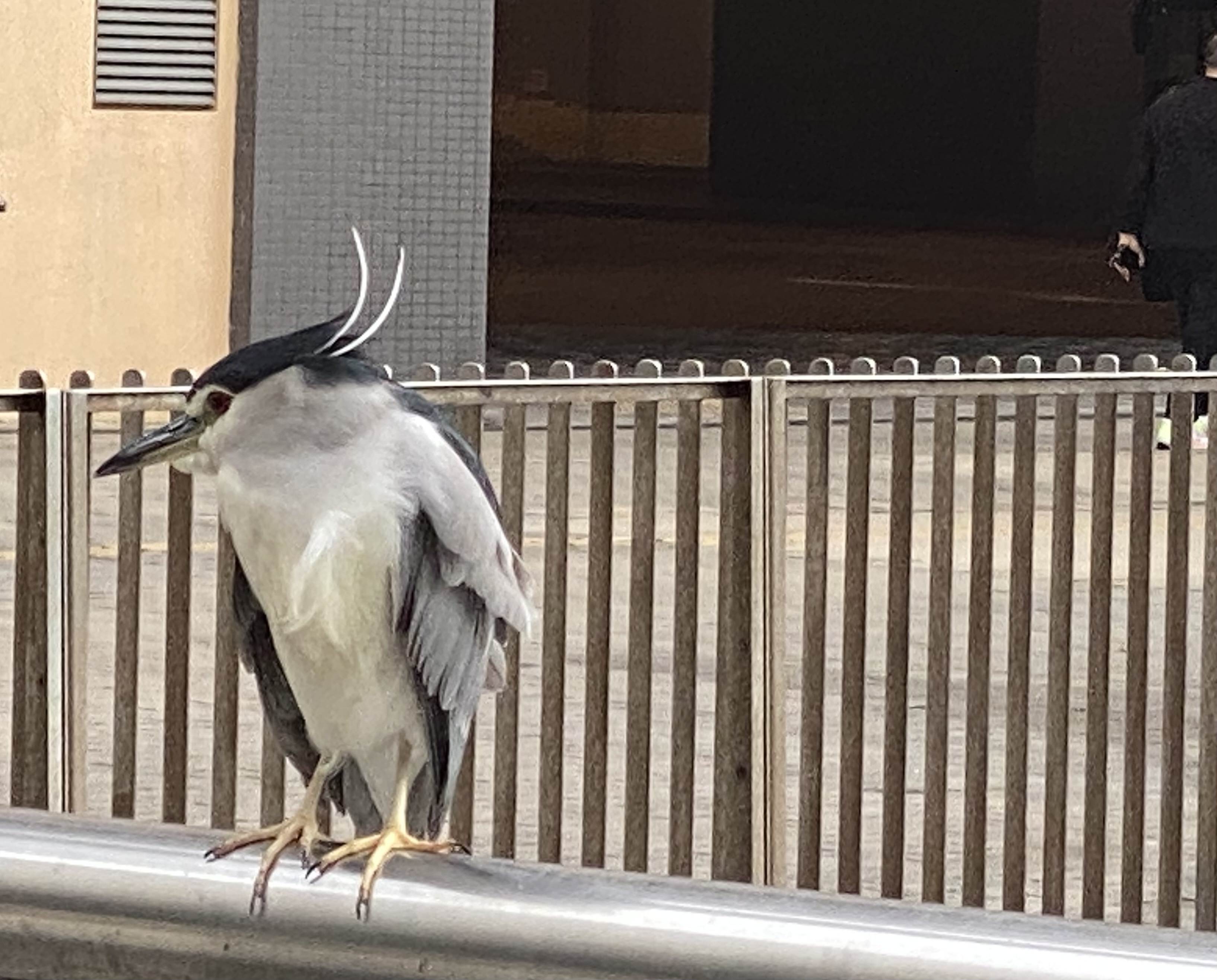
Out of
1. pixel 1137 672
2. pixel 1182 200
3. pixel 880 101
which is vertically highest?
pixel 880 101

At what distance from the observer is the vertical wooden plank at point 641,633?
20.7 ft

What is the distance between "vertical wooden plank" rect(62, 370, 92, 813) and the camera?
19.1 ft

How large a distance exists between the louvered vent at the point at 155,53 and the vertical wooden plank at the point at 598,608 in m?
8.90

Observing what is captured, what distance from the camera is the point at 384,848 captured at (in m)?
Answer: 2.57

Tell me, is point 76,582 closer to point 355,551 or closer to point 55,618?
point 55,618

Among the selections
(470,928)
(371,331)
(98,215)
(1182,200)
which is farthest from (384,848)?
(1182,200)

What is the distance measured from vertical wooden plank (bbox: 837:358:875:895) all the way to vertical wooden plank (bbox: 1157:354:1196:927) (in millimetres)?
672

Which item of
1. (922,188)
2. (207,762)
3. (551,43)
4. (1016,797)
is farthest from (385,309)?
(551,43)

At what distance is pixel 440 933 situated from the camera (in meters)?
Result: 2.28

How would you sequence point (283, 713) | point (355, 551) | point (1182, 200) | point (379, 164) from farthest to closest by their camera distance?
point (379, 164) < point (1182, 200) < point (283, 713) < point (355, 551)

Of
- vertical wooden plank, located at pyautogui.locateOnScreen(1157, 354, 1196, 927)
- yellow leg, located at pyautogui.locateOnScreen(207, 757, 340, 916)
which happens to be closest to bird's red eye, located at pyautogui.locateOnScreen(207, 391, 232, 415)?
yellow leg, located at pyautogui.locateOnScreen(207, 757, 340, 916)

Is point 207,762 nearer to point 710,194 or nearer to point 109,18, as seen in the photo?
point 109,18

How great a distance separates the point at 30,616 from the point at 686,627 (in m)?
1.32

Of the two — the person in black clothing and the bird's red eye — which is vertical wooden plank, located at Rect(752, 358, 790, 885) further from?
the person in black clothing
